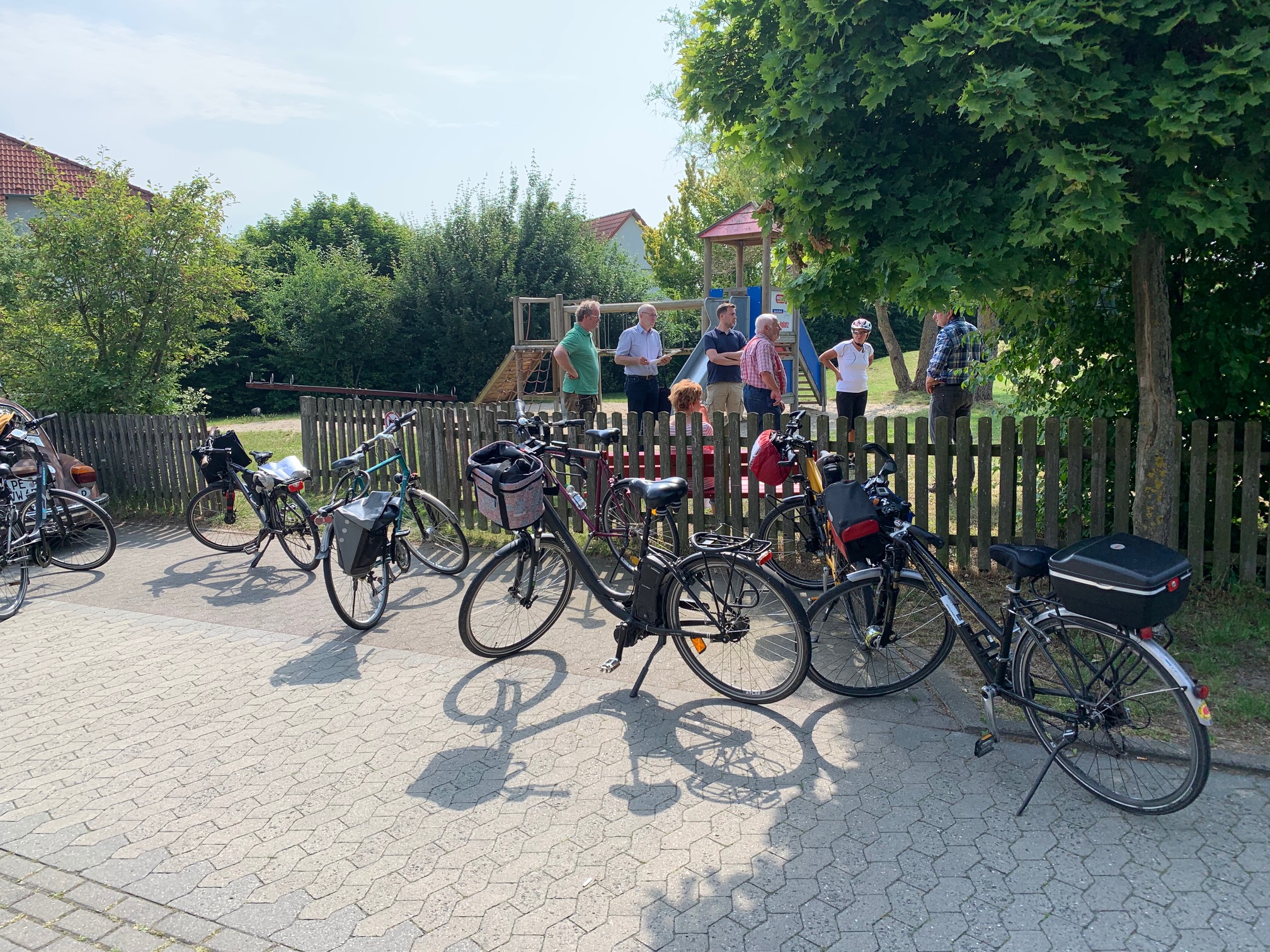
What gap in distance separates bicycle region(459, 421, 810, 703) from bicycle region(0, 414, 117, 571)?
15.3ft

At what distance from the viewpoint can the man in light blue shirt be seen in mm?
9648

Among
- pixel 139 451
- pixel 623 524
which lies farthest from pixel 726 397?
pixel 139 451

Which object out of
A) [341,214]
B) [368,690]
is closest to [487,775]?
[368,690]

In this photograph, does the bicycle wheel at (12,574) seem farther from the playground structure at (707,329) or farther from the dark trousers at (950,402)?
the dark trousers at (950,402)

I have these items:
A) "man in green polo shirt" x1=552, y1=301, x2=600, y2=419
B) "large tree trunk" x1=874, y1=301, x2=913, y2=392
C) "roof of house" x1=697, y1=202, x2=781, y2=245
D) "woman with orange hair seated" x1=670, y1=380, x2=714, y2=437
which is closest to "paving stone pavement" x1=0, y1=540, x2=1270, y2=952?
"woman with orange hair seated" x1=670, y1=380, x2=714, y2=437

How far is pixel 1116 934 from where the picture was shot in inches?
108

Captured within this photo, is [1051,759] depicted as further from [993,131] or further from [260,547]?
[260,547]

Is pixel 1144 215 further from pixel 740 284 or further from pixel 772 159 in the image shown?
pixel 740 284

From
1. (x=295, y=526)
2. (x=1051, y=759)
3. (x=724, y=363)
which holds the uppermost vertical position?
(x=724, y=363)

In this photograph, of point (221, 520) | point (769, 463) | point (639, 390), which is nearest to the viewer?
point (769, 463)

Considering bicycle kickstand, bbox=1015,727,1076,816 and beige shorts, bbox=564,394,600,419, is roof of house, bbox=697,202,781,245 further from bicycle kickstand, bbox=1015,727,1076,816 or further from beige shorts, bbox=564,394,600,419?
bicycle kickstand, bbox=1015,727,1076,816

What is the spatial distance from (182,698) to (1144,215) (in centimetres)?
570

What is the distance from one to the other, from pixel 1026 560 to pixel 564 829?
2153 millimetres

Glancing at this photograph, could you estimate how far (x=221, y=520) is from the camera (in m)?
9.45
